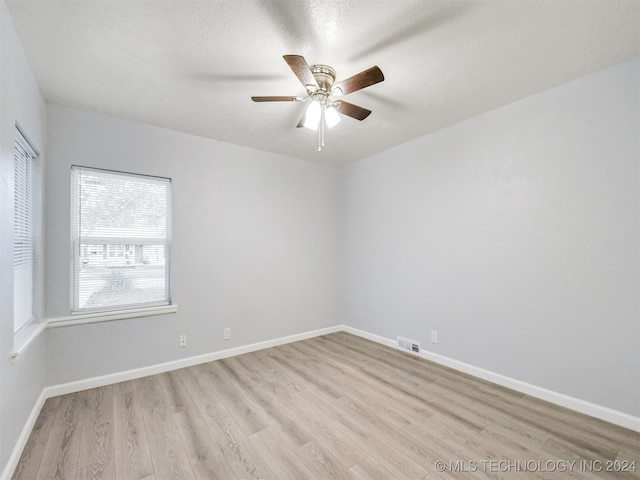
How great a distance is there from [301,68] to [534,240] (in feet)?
7.79

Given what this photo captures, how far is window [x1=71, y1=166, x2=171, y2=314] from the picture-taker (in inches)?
109

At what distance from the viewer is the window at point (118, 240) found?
9.09 feet

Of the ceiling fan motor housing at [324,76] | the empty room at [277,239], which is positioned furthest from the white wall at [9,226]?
the ceiling fan motor housing at [324,76]

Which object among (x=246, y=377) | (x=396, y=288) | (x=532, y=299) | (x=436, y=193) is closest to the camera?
(x=532, y=299)

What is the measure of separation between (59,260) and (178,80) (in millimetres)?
1938

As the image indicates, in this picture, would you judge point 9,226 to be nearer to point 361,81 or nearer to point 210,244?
point 210,244

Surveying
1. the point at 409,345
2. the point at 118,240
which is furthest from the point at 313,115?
the point at 409,345

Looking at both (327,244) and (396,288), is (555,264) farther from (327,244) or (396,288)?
(327,244)

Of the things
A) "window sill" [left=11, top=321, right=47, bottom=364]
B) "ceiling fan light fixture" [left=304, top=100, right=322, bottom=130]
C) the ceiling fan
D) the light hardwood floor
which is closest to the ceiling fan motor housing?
the ceiling fan

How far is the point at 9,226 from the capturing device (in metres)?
1.72

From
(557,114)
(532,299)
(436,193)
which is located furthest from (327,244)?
(557,114)

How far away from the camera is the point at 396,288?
377 cm

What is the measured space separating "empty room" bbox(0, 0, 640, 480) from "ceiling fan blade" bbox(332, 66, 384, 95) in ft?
0.05

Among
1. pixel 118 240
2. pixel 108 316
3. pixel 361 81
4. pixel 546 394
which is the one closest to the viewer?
pixel 361 81
